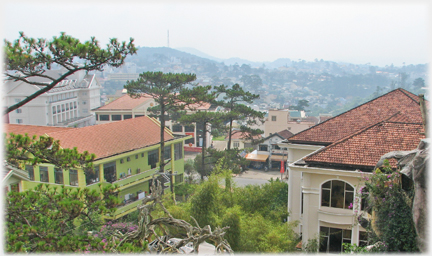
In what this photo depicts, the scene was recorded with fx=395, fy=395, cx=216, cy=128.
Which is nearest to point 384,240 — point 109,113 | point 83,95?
point 109,113

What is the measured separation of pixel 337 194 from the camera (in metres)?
11.8

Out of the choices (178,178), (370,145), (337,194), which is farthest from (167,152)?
(370,145)

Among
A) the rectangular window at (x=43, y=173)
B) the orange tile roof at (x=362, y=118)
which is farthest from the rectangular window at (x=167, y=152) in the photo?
the orange tile roof at (x=362, y=118)

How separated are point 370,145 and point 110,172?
41.8 feet

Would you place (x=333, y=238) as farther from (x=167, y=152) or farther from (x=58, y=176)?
(x=167, y=152)

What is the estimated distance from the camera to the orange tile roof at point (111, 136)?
19.3 m

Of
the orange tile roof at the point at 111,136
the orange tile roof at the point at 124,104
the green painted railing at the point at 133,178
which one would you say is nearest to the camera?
the orange tile roof at the point at 111,136

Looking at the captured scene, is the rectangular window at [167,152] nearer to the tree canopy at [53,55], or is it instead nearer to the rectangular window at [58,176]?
the rectangular window at [58,176]

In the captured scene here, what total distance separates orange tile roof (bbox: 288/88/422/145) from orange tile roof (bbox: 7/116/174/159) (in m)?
9.65

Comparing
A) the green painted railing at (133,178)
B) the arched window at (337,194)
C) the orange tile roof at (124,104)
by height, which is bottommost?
the green painted railing at (133,178)

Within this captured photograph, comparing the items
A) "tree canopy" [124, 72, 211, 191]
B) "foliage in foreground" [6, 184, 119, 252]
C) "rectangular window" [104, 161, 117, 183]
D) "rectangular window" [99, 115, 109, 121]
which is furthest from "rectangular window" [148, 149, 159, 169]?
"rectangular window" [99, 115, 109, 121]

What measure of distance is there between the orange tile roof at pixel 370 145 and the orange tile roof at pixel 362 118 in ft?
5.10

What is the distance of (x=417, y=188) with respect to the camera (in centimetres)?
688

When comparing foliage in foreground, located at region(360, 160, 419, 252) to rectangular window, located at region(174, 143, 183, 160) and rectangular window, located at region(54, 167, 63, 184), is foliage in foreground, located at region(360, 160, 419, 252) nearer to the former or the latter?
rectangular window, located at region(54, 167, 63, 184)
